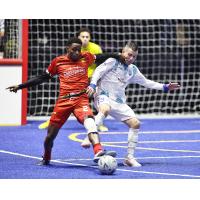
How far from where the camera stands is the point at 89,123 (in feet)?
27.7

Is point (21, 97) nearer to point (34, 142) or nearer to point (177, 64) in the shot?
point (34, 142)

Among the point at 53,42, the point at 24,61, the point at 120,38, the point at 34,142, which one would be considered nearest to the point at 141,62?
the point at 120,38

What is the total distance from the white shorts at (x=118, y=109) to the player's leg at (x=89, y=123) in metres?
0.36

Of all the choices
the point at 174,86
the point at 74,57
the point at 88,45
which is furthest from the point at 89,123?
the point at 88,45

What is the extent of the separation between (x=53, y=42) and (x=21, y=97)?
2.33m

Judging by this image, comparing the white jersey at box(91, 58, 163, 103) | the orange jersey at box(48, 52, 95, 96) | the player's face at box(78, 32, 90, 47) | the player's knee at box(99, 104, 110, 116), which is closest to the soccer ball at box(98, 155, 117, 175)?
the player's knee at box(99, 104, 110, 116)

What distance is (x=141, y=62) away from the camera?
15.1 m

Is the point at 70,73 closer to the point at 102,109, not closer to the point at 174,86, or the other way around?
the point at 102,109

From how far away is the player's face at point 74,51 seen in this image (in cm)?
870

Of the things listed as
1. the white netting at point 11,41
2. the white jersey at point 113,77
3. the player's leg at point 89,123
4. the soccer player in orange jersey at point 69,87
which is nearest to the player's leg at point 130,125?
the white jersey at point 113,77

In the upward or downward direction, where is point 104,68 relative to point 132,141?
upward

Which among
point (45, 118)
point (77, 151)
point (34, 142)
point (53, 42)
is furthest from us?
point (53, 42)

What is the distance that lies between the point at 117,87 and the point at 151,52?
6522 millimetres
